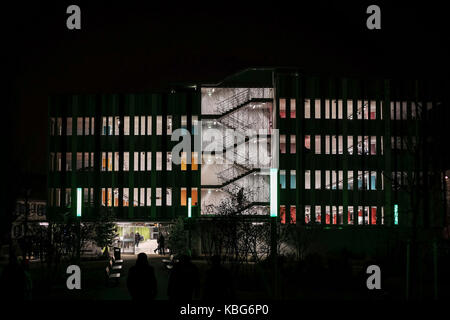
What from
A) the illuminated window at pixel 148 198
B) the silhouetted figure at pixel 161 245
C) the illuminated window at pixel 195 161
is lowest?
the silhouetted figure at pixel 161 245

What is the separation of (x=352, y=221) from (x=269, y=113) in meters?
14.3

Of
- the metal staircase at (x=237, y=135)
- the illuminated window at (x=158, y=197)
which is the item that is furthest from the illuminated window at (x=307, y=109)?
the illuminated window at (x=158, y=197)

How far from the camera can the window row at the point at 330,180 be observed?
59.9m

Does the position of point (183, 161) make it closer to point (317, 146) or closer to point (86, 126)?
point (86, 126)

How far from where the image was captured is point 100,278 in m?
28.7

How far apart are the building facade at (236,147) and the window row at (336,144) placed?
0.34 ft

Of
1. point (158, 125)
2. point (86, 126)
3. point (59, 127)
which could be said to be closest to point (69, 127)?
point (59, 127)

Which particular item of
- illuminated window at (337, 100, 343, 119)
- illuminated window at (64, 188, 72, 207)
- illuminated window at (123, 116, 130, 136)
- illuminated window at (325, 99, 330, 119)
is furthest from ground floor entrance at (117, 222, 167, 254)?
illuminated window at (337, 100, 343, 119)

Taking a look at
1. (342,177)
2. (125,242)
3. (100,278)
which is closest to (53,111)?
(125,242)

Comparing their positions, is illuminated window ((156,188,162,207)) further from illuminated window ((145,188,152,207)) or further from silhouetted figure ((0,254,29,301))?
silhouetted figure ((0,254,29,301))

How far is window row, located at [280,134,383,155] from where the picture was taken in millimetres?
60156

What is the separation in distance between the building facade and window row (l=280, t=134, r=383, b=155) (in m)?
0.11

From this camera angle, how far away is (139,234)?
64.6 meters

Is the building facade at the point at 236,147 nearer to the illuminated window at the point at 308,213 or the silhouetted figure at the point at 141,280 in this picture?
the illuminated window at the point at 308,213
